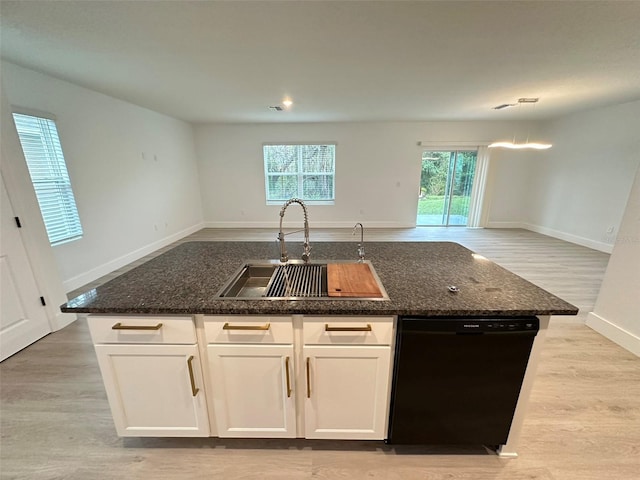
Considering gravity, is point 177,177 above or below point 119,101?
below

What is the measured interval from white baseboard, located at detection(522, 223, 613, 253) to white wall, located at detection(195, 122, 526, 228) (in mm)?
507

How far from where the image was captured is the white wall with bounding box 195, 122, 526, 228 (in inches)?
236

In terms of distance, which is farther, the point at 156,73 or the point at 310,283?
the point at 156,73

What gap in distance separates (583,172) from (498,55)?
4.21 m

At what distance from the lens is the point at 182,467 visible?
1331mm

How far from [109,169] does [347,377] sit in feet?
14.5

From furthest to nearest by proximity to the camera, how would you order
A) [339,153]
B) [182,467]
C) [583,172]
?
[339,153], [583,172], [182,467]

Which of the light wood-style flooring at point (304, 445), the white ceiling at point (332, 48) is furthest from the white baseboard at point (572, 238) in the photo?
the light wood-style flooring at point (304, 445)

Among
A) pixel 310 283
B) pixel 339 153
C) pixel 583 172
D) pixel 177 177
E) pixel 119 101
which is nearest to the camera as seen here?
pixel 310 283

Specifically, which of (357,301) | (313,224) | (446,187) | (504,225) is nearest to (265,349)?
(357,301)

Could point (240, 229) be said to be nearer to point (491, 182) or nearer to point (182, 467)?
point (182, 467)

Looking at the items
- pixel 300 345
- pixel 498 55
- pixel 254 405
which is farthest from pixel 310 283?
pixel 498 55

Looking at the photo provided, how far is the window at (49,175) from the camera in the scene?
9.08 feet

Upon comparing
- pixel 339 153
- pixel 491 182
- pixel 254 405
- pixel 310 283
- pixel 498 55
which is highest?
pixel 498 55
